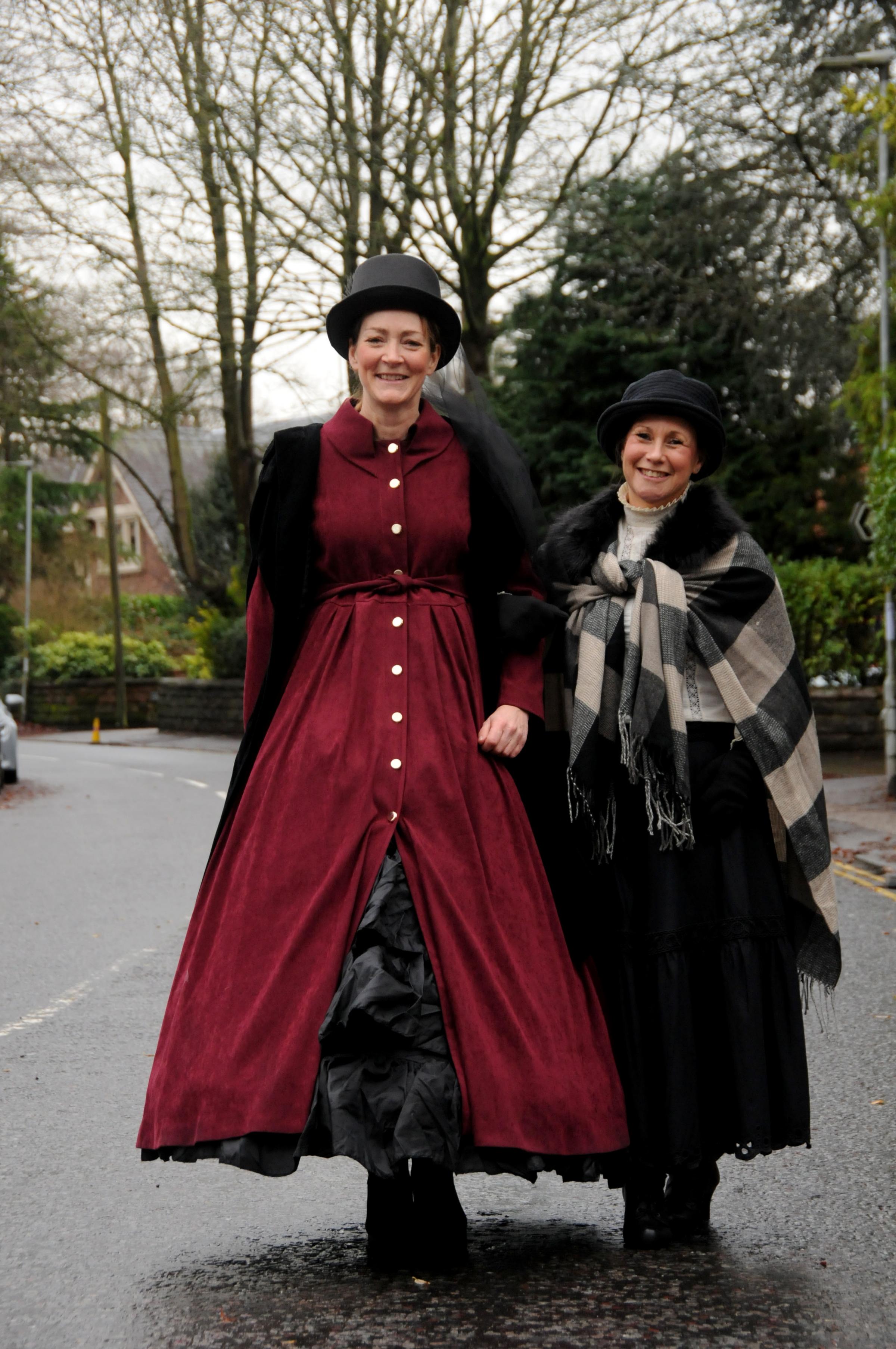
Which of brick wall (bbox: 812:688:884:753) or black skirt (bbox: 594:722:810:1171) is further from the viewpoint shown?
brick wall (bbox: 812:688:884:753)

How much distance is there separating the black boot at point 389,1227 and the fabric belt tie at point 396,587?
123cm

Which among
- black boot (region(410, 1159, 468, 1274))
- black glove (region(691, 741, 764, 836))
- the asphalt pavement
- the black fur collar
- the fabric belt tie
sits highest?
the black fur collar

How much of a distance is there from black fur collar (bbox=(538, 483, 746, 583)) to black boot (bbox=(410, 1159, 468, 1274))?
54.0 inches

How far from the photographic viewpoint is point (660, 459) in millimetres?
3744

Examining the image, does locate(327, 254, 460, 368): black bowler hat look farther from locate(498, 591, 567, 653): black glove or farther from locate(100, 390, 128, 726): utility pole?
locate(100, 390, 128, 726): utility pole

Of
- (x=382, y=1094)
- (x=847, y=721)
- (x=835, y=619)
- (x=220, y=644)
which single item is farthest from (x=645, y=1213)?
(x=220, y=644)

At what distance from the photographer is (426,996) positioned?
311 centimetres

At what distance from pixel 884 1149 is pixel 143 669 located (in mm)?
42227

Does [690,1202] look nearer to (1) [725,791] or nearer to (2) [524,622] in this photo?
(1) [725,791]

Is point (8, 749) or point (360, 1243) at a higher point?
point (8, 749)

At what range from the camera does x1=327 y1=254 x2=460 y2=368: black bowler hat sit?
3.52 meters

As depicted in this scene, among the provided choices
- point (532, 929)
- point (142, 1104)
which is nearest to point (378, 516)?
point (532, 929)

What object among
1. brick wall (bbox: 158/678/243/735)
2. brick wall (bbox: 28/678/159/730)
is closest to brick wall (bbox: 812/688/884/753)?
brick wall (bbox: 158/678/243/735)

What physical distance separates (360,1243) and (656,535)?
5.65ft
